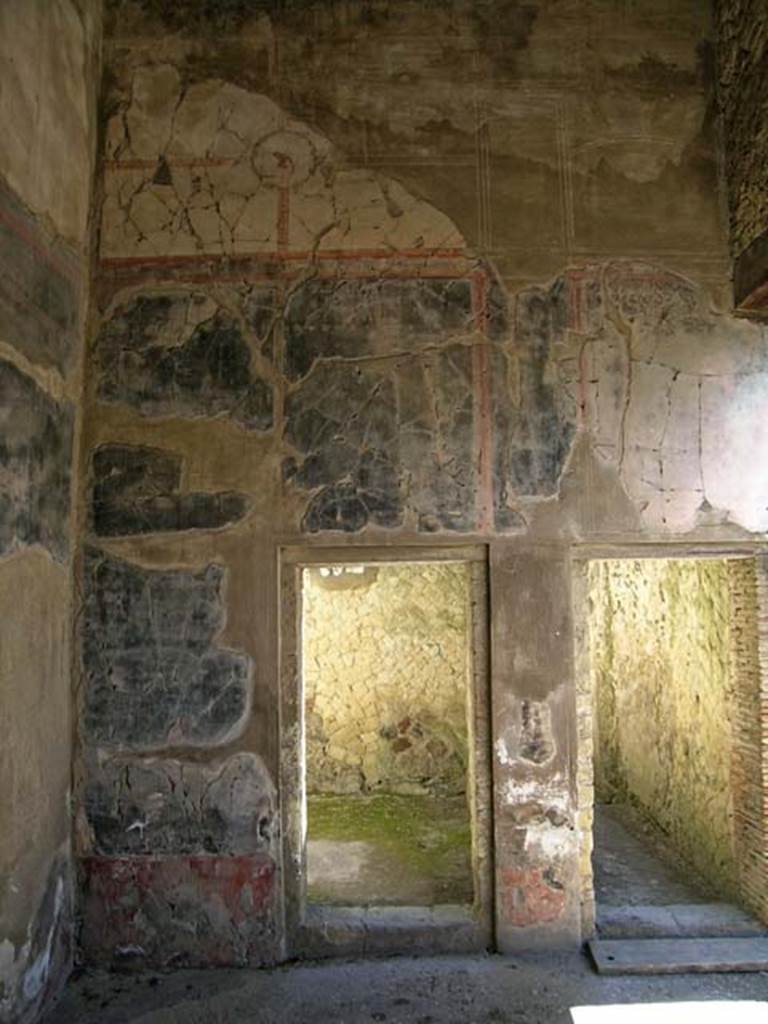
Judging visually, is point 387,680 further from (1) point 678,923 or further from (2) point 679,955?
(2) point 679,955

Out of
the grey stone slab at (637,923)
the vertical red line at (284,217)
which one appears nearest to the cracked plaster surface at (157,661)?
the vertical red line at (284,217)

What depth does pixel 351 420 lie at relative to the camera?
13.9ft

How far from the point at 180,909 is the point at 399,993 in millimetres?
1140

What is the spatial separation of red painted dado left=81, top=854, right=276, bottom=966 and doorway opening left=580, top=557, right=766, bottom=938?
1.66 metres

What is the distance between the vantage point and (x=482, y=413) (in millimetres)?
4238

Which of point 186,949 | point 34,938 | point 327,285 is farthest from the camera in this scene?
point 327,285

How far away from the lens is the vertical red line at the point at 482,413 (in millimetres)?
4199

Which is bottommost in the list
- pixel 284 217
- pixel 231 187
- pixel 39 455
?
pixel 39 455

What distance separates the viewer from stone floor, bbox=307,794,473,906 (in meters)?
4.81

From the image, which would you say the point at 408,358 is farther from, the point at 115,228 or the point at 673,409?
the point at 115,228

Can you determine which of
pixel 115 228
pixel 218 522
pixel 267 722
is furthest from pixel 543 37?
pixel 267 722

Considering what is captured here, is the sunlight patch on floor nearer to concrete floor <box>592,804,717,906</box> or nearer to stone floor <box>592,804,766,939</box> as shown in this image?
stone floor <box>592,804,766,939</box>

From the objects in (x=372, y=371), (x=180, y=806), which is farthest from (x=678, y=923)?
(x=372, y=371)

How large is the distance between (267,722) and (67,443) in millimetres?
Answer: 1707
